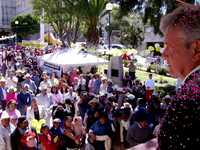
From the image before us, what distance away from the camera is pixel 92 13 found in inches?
1636

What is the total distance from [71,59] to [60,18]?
30.2 meters

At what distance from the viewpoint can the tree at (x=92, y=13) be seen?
41053 millimetres

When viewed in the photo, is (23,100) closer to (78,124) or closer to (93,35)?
(78,124)

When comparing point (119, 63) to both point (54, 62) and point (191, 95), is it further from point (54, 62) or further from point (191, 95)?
point (191, 95)

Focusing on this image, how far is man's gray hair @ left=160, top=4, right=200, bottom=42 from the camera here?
1375 mm

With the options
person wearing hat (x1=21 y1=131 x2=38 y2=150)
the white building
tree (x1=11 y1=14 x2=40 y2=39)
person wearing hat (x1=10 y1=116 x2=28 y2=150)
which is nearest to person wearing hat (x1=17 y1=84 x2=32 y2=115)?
person wearing hat (x1=10 y1=116 x2=28 y2=150)

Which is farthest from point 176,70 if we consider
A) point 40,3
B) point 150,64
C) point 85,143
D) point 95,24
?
point 40,3

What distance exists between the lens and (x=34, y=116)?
37.2ft

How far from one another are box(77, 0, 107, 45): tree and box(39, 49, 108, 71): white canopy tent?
Answer: 17.2 m

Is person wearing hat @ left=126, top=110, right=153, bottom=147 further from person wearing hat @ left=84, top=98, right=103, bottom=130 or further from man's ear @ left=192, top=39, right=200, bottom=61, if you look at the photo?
man's ear @ left=192, top=39, right=200, bottom=61

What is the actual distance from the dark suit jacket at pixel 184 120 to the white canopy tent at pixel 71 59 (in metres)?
21.2

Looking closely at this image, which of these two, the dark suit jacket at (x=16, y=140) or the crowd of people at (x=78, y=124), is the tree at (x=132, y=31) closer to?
the crowd of people at (x=78, y=124)

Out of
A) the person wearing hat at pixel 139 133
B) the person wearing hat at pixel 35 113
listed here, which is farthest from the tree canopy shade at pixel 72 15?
the person wearing hat at pixel 139 133

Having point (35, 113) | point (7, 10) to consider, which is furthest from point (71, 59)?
point (7, 10)
